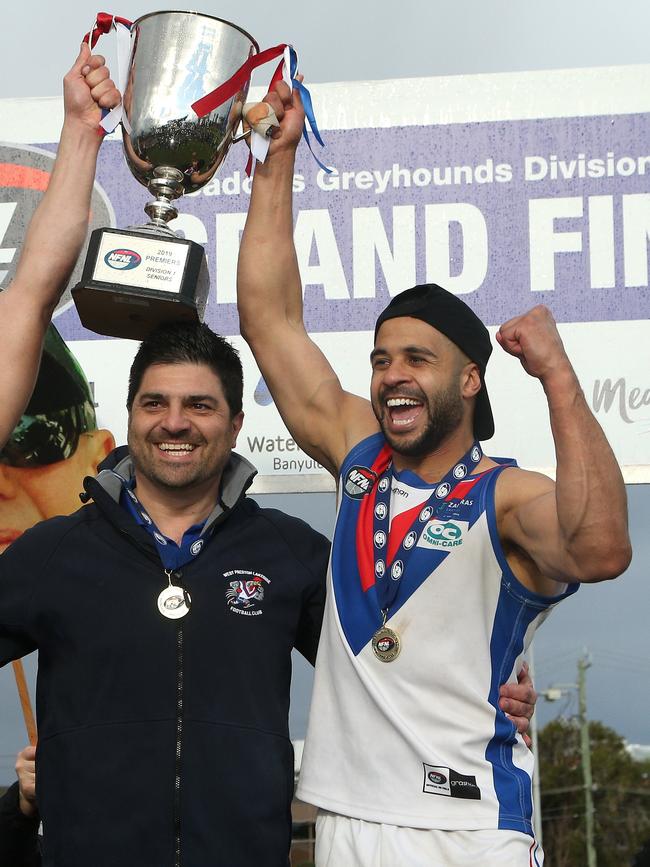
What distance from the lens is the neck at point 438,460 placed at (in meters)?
3.11

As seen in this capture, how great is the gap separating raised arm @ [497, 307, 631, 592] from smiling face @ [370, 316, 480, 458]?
292 mm

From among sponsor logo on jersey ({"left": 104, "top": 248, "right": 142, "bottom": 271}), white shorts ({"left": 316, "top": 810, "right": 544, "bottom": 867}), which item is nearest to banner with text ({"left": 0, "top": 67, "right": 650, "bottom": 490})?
sponsor logo on jersey ({"left": 104, "top": 248, "right": 142, "bottom": 271})

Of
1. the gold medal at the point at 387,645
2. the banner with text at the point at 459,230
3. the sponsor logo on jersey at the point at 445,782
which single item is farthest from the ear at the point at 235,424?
the banner with text at the point at 459,230

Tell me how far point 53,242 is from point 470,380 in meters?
1.10

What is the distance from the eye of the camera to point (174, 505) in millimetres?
3188

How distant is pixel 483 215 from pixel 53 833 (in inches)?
159

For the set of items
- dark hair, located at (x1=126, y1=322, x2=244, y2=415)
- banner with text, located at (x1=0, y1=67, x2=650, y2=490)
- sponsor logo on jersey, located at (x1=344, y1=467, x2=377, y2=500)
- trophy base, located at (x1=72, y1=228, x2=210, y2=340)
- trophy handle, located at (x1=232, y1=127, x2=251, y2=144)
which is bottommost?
sponsor logo on jersey, located at (x1=344, y1=467, x2=377, y2=500)

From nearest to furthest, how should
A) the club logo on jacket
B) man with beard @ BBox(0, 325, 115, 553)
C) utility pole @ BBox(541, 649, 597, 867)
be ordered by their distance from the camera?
the club logo on jacket, man with beard @ BBox(0, 325, 115, 553), utility pole @ BBox(541, 649, 597, 867)

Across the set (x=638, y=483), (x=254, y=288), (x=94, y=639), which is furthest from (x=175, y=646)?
(x=638, y=483)

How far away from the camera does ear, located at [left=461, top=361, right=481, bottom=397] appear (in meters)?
3.12

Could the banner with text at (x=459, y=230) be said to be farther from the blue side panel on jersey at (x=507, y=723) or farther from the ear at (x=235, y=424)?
the blue side panel on jersey at (x=507, y=723)

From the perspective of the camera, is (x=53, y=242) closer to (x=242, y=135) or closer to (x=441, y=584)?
(x=242, y=135)

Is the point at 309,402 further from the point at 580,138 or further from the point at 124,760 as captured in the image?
the point at 580,138

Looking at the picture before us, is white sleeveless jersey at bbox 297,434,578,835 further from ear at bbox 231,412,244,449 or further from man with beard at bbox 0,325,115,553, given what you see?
man with beard at bbox 0,325,115,553
